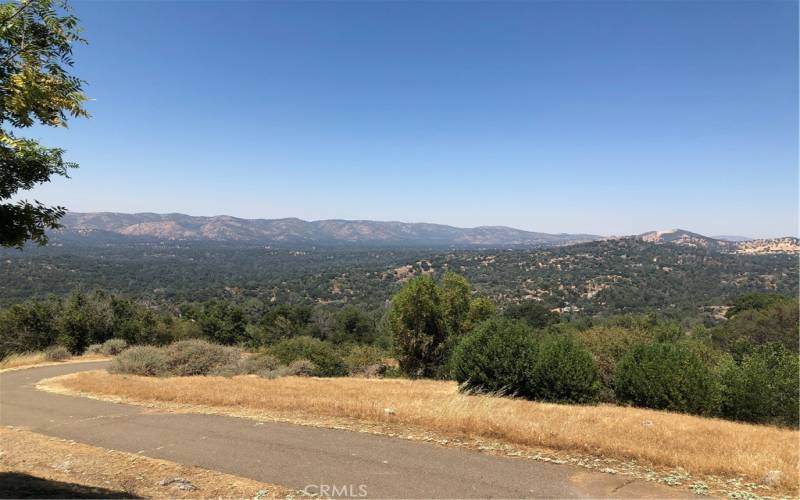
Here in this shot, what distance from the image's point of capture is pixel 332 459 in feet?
24.7

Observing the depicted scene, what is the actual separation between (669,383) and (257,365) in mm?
20872

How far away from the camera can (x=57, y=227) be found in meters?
5.61

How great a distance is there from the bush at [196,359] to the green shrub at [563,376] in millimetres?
16489

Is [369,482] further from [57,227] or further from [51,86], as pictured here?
[51,86]

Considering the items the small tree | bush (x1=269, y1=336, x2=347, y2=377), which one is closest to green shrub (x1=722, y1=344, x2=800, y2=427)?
the small tree

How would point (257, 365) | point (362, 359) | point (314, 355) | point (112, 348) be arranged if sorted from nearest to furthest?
point (257, 365), point (112, 348), point (314, 355), point (362, 359)

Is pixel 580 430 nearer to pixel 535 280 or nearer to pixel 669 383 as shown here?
pixel 669 383

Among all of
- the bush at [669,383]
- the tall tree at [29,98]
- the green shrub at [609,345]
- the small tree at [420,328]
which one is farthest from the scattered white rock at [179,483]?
the small tree at [420,328]

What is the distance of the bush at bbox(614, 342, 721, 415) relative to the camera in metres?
16.7

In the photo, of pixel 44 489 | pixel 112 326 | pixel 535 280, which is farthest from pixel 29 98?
pixel 535 280

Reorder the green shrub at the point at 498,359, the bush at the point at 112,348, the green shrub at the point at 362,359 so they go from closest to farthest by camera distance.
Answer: the green shrub at the point at 498,359 < the bush at the point at 112,348 < the green shrub at the point at 362,359

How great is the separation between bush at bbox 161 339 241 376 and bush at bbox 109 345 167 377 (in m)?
0.44

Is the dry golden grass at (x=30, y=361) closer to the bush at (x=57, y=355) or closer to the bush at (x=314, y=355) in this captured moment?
the bush at (x=57, y=355)

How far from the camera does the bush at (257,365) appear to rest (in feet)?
82.0
